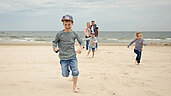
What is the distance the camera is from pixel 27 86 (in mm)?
3377

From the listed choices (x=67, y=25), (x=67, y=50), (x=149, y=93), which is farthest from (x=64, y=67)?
(x=149, y=93)

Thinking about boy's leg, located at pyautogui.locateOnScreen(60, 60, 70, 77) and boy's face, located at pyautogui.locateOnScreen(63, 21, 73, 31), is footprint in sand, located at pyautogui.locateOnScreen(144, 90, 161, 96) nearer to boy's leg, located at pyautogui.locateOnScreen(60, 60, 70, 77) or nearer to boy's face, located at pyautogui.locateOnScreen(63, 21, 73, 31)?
boy's leg, located at pyautogui.locateOnScreen(60, 60, 70, 77)

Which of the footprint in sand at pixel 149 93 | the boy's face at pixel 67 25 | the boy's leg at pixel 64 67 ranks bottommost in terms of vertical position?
the footprint in sand at pixel 149 93

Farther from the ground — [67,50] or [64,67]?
[67,50]

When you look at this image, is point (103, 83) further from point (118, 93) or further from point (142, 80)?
point (142, 80)

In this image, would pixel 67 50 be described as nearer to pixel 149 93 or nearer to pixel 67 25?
pixel 67 25

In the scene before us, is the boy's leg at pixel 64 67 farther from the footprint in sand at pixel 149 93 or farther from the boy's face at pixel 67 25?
the footprint in sand at pixel 149 93

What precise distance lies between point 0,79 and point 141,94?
330 cm

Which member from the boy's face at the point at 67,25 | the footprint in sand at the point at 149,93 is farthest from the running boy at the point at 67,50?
the footprint in sand at the point at 149,93

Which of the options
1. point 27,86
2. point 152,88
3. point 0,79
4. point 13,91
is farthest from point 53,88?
point 152,88

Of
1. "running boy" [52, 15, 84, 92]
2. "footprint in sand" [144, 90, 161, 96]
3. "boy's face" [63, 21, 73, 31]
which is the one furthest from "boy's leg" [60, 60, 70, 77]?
"footprint in sand" [144, 90, 161, 96]

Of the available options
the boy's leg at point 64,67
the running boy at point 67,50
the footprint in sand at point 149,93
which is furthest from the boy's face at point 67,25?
the footprint in sand at point 149,93

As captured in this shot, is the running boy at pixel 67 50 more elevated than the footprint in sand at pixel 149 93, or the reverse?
the running boy at pixel 67 50

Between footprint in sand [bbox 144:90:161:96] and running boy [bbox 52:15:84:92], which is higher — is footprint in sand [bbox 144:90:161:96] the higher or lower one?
the lower one
